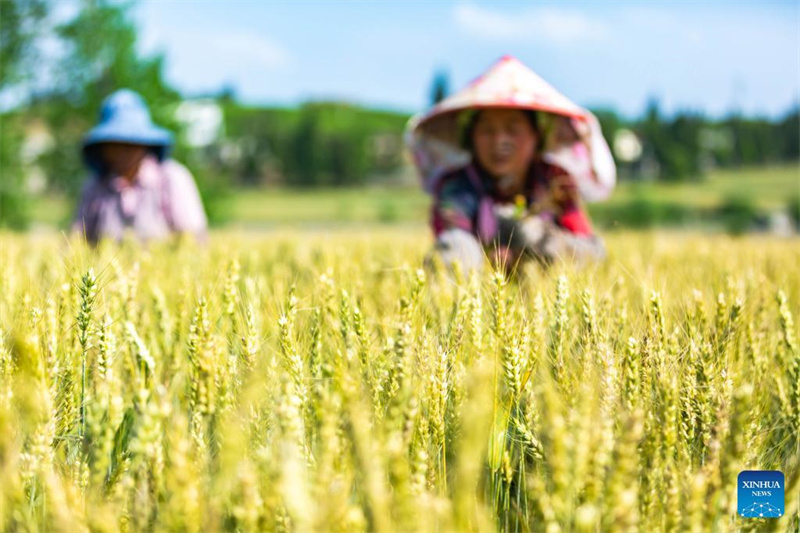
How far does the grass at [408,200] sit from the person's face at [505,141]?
25.5 meters

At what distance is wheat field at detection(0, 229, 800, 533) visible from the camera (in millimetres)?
715

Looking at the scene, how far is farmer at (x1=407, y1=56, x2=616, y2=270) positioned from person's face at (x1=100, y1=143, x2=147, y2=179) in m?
1.87

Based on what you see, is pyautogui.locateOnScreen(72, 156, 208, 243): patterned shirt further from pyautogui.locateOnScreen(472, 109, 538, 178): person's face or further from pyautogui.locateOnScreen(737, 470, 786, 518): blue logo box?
pyautogui.locateOnScreen(737, 470, 786, 518): blue logo box

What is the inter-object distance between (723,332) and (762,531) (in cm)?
46

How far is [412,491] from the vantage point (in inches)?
32.2

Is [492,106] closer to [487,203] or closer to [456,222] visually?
[487,203]

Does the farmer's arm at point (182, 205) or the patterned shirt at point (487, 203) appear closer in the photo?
the patterned shirt at point (487, 203)

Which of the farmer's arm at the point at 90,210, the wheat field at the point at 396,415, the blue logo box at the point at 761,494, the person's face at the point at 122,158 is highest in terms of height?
the person's face at the point at 122,158

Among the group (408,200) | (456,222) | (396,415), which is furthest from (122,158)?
(408,200)

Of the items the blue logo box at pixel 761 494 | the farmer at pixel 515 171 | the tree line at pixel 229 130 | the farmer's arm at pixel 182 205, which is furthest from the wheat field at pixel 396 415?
the tree line at pixel 229 130

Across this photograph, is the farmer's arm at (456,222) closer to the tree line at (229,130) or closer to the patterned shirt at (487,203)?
the patterned shirt at (487,203)

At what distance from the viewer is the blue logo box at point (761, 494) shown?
3.02ft

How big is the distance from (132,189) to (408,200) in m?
46.5

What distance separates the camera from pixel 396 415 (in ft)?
2.63
